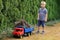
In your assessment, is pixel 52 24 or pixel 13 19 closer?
pixel 13 19

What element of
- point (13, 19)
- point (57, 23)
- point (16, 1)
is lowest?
point (57, 23)

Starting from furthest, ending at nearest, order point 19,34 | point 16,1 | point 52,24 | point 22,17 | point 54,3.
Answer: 1. point 54,3
2. point 52,24
3. point 22,17
4. point 16,1
5. point 19,34

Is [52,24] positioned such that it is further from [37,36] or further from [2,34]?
[2,34]


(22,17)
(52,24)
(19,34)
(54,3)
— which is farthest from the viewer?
(54,3)

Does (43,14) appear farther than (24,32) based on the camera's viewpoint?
Yes

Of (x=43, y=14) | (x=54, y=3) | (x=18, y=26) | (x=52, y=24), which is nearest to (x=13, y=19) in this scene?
(x=18, y=26)

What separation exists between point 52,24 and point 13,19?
3.14m

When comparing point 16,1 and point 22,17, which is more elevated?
point 16,1

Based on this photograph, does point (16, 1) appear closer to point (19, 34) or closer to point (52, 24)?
point (19, 34)

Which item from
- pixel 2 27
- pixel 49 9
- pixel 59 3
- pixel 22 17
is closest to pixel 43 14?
pixel 22 17

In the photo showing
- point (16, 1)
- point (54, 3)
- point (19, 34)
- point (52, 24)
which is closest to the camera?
point (19, 34)

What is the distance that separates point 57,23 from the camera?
42.1 ft

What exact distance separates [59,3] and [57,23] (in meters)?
1.87

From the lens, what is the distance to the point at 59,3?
14.3 m
